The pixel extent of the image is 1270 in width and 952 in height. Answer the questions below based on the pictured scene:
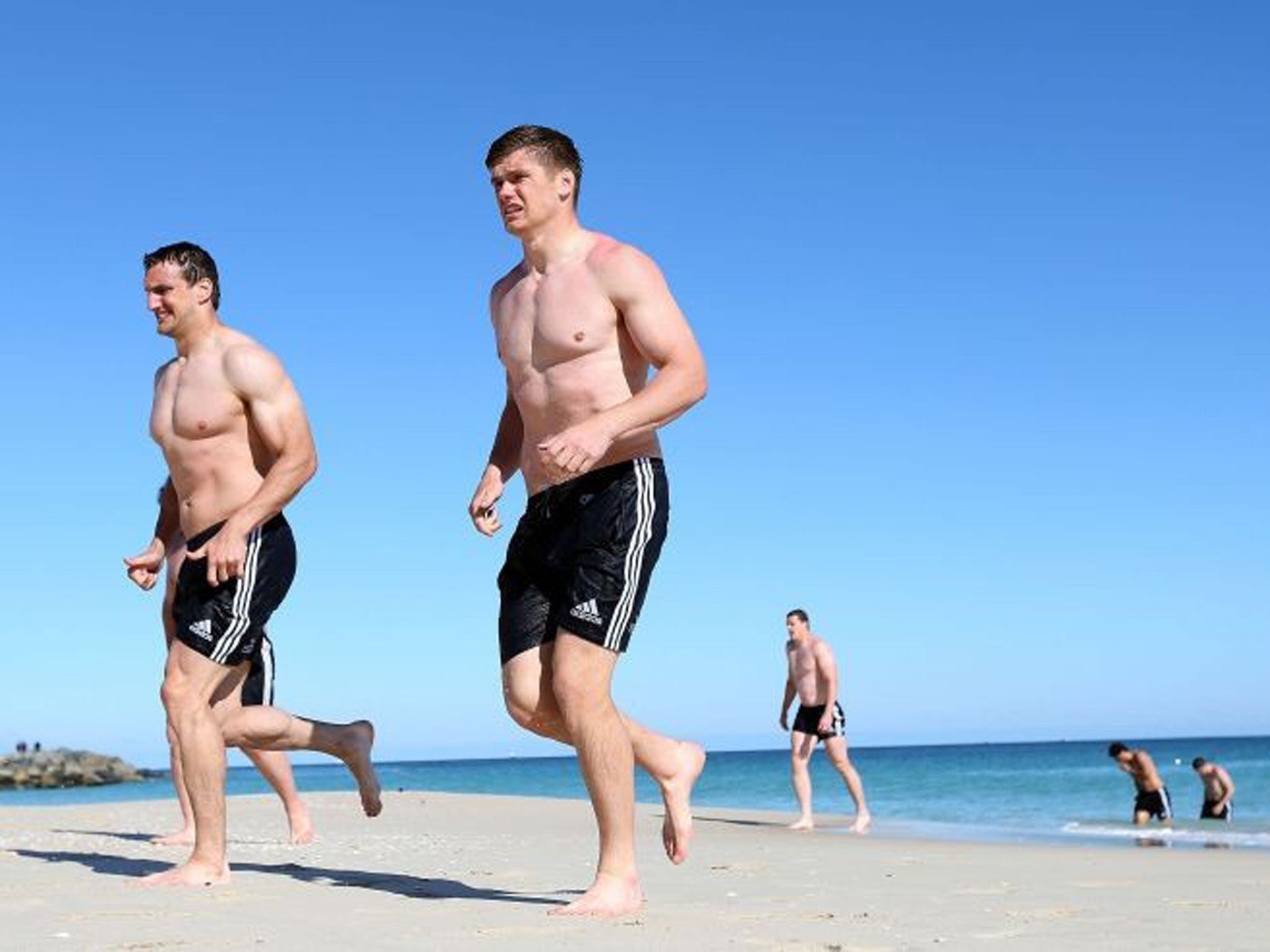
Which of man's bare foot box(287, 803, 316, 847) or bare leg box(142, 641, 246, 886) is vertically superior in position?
bare leg box(142, 641, 246, 886)

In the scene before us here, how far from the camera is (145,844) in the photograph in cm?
870

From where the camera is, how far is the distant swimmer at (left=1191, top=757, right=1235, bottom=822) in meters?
17.0

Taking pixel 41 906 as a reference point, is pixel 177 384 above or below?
above

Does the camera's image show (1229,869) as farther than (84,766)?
No

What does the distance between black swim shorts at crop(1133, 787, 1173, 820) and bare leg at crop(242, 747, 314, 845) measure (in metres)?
10.4

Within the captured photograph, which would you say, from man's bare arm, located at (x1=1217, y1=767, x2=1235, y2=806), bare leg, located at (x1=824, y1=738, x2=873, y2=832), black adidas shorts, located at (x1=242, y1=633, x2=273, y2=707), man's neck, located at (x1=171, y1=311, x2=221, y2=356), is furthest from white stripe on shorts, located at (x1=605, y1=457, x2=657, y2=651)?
man's bare arm, located at (x1=1217, y1=767, x2=1235, y2=806)

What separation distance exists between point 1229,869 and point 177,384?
5254 millimetres

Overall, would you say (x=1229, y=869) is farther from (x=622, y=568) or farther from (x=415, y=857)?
(x=622, y=568)

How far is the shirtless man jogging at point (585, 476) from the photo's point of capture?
4730 mm

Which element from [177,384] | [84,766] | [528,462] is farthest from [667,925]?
[84,766]

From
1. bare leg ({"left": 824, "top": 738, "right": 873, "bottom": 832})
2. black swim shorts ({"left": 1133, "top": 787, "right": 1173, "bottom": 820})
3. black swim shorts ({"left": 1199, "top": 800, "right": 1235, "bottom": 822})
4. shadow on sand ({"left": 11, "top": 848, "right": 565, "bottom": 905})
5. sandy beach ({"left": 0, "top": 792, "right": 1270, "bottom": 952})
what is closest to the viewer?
sandy beach ({"left": 0, "top": 792, "right": 1270, "bottom": 952})

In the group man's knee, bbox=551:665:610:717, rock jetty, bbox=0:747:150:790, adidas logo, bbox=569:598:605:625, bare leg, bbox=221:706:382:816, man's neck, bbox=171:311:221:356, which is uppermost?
man's neck, bbox=171:311:221:356

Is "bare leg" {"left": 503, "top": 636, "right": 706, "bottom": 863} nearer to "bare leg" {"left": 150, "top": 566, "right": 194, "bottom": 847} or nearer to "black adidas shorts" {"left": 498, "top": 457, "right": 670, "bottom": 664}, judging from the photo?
"black adidas shorts" {"left": 498, "top": 457, "right": 670, "bottom": 664}

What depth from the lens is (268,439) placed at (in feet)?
19.1
